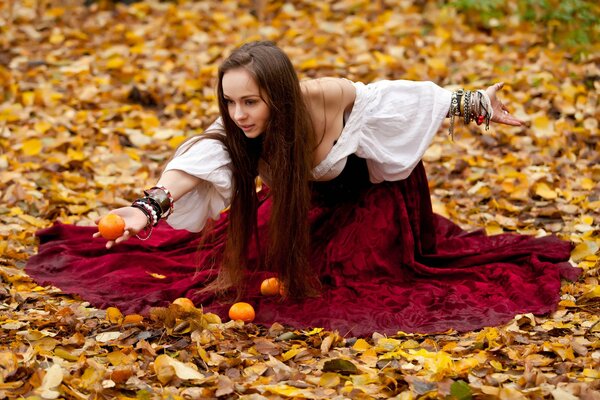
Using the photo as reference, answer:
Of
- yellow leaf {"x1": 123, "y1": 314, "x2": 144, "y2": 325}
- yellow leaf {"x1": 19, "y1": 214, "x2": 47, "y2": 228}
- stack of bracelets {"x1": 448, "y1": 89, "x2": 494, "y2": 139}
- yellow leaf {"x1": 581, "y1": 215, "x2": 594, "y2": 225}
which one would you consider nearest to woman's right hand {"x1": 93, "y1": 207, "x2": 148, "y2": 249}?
yellow leaf {"x1": 123, "y1": 314, "x2": 144, "y2": 325}

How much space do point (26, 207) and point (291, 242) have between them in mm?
1872

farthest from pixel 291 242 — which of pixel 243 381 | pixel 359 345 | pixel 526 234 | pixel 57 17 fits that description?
pixel 57 17

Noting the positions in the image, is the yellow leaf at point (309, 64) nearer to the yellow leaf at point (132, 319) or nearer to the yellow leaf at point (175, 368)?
the yellow leaf at point (132, 319)


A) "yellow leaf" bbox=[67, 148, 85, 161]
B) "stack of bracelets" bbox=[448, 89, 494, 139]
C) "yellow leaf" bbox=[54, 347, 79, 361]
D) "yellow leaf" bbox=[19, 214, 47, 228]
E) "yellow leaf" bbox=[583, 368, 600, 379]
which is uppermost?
"stack of bracelets" bbox=[448, 89, 494, 139]

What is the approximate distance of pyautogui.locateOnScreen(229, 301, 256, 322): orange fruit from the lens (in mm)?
3494

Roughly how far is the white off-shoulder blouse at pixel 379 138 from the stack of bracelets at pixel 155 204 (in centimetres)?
26

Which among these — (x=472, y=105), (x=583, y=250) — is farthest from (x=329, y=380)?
(x=583, y=250)

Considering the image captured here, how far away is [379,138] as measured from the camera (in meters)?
3.79

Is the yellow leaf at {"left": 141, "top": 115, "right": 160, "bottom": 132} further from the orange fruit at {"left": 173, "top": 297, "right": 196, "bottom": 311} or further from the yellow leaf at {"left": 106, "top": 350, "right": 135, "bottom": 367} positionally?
the yellow leaf at {"left": 106, "top": 350, "right": 135, "bottom": 367}

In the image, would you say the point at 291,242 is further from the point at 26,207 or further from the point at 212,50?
the point at 212,50

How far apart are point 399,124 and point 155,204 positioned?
3.89 ft

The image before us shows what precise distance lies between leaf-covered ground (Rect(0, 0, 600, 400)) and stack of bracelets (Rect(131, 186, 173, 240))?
1.28ft

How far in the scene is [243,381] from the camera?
2.87 m

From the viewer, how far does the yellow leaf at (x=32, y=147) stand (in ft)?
17.9
